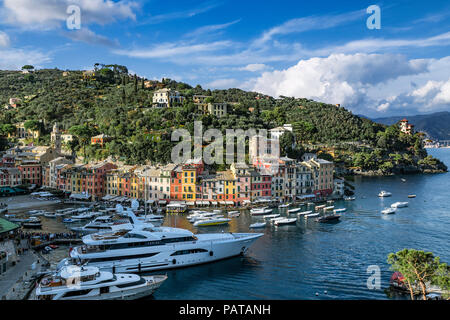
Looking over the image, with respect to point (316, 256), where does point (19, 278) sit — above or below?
above

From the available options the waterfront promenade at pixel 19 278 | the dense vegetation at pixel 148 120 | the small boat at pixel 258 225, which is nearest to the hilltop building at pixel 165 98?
the dense vegetation at pixel 148 120

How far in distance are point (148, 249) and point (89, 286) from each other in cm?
535

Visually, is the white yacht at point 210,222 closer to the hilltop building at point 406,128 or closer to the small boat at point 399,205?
A: the small boat at point 399,205

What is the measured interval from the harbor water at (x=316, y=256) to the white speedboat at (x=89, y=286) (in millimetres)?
1292

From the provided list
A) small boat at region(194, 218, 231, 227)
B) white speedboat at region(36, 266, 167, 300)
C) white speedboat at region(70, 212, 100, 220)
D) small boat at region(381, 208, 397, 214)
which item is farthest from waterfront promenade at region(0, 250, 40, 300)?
small boat at region(381, 208, 397, 214)

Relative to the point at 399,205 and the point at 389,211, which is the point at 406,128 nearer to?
the point at 399,205

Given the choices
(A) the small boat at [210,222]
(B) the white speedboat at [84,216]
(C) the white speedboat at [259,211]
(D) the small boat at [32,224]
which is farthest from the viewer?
(C) the white speedboat at [259,211]

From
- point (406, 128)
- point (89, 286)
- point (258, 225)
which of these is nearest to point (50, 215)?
point (258, 225)

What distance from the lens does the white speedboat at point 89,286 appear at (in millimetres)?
15711

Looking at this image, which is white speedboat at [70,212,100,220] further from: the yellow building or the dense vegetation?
the dense vegetation

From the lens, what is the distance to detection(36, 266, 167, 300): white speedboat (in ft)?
51.5

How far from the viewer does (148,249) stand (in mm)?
21297
